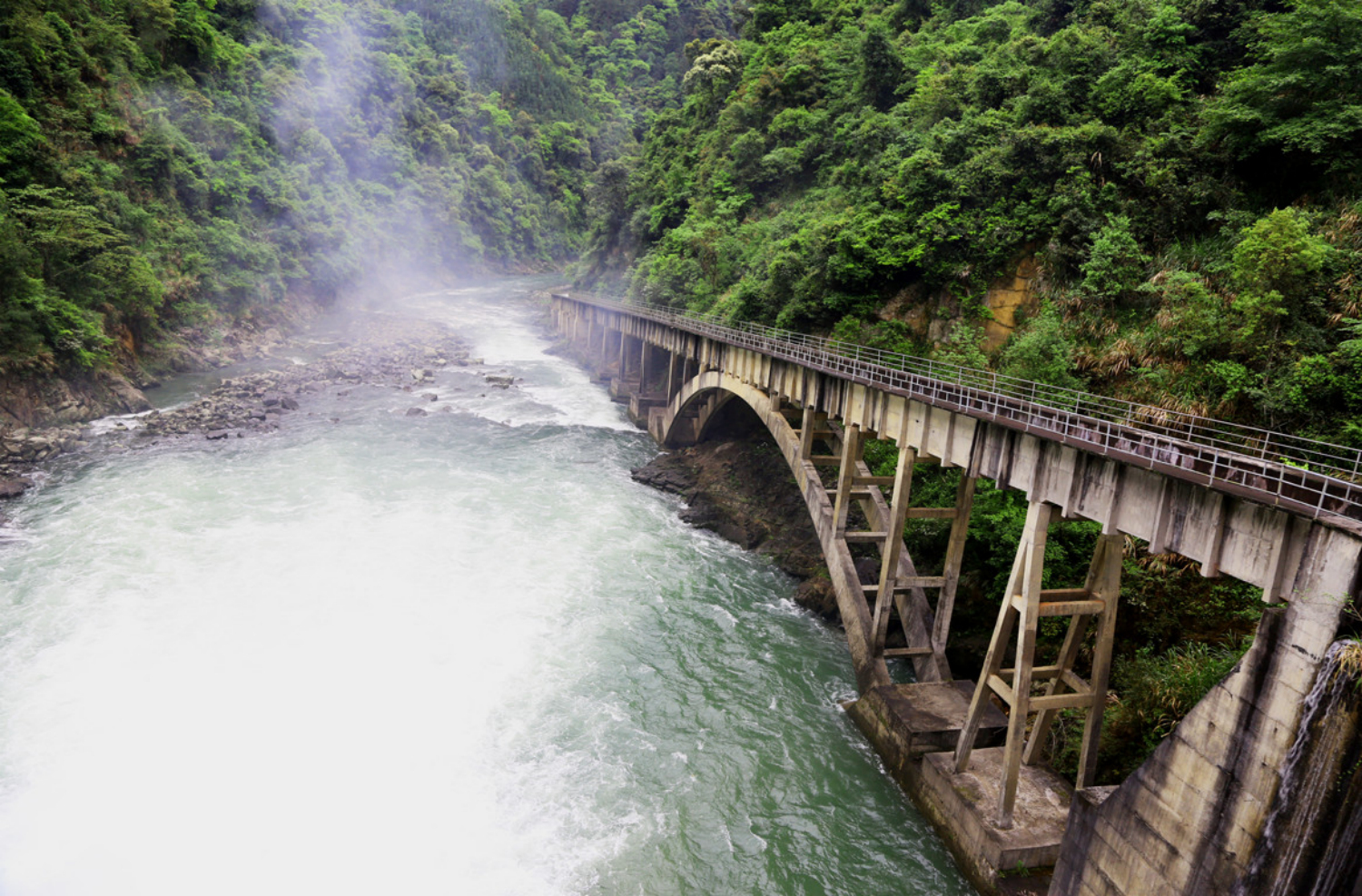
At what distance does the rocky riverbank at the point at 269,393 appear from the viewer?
108 ft

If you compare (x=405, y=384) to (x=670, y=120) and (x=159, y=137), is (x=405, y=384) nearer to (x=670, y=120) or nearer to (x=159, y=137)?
(x=159, y=137)

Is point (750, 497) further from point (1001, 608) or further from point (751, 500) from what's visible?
point (1001, 608)

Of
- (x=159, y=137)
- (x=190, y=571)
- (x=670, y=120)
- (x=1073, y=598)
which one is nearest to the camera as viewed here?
(x=1073, y=598)

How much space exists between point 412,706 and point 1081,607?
1531 cm

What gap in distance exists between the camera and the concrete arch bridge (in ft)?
30.2

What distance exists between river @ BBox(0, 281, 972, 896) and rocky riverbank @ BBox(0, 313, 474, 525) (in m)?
3.32

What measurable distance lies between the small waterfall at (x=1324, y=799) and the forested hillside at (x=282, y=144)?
4867 cm

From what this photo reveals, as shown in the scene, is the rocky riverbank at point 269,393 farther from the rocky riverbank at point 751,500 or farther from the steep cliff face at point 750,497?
the rocky riverbank at point 751,500

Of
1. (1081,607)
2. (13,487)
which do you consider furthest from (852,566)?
(13,487)

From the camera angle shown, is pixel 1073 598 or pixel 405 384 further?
pixel 405 384

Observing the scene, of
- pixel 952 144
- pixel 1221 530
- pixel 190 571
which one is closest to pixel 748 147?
pixel 952 144

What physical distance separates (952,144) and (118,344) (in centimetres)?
4858

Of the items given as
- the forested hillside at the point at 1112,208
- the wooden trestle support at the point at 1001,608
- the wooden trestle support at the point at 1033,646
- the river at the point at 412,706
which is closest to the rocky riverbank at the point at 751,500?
the river at the point at 412,706

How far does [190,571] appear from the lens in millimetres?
23516
